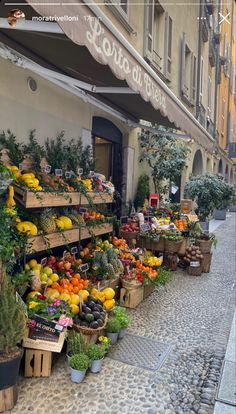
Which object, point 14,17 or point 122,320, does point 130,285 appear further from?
point 14,17

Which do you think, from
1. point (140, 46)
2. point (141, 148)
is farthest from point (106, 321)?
point (140, 46)

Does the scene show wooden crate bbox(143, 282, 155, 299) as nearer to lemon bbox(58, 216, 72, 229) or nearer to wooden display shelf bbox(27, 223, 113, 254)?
wooden display shelf bbox(27, 223, 113, 254)

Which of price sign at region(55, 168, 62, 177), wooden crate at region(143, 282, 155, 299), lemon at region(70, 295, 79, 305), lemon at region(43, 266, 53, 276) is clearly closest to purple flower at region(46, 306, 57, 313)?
lemon at region(70, 295, 79, 305)

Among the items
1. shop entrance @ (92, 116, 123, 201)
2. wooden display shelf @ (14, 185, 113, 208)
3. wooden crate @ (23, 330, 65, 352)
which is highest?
shop entrance @ (92, 116, 123, 201)

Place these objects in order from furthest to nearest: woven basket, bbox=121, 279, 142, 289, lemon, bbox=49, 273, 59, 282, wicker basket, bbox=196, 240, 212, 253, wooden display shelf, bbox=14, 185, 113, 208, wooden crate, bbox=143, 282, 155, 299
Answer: wicker basket, bbox=196, 240, 212, 253 → wooden crate, bbox=143, 282, 155, 299 → woven basket, bbox=121, 279, 142, 289 → lemon, bbox=49, 273, 59, 282 → wooden display shelf, bbox=14, 185, 113, 208

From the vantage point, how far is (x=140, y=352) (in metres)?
3.63

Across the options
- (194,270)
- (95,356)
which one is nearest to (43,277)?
(95,356)

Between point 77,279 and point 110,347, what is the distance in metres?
0.91

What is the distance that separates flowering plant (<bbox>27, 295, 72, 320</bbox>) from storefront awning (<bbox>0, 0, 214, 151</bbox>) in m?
2.28

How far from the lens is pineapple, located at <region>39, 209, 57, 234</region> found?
4094 mm

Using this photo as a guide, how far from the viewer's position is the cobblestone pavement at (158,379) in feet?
9.06

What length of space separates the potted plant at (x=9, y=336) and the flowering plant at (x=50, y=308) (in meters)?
0.45

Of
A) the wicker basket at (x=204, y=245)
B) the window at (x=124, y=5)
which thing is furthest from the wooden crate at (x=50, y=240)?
the window at (x=124, y=5)

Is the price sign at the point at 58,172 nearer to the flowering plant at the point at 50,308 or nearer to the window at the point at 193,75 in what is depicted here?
the flowering plant at the point at 50,308
